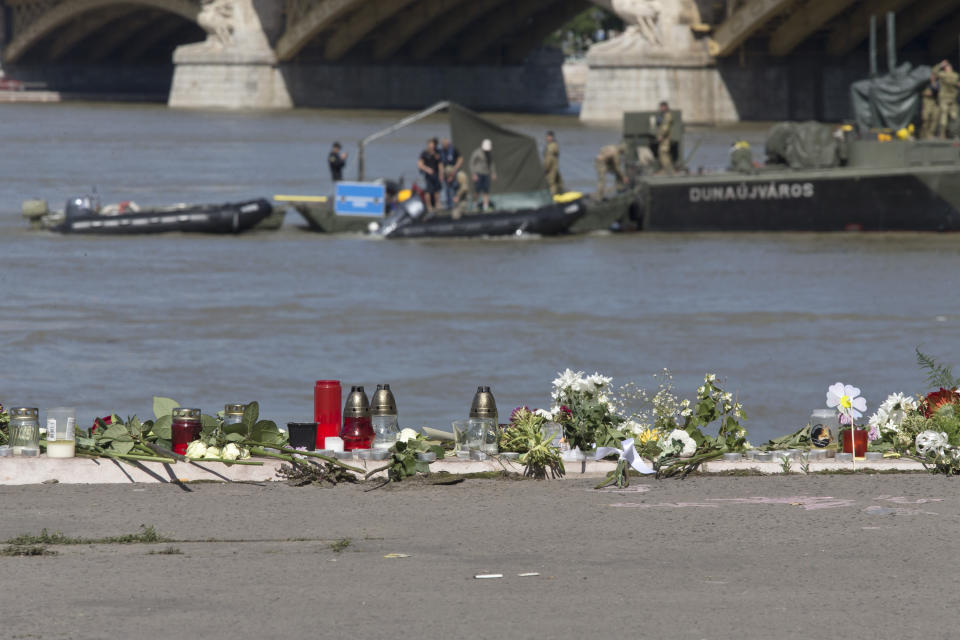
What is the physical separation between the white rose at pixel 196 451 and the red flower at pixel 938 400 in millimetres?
4075

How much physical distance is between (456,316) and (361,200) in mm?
11887

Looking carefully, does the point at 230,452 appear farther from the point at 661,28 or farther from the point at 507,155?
the point at 661,28

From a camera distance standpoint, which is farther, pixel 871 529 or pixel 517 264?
pixel 517 264

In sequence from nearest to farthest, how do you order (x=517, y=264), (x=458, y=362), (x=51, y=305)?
(x=458, y=362), (x=51, y=305), (x=517, y=264)

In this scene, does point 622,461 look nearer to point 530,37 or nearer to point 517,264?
point 517,264

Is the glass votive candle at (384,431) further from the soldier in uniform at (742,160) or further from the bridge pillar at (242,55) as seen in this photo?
the bridge pillar at (242,55)

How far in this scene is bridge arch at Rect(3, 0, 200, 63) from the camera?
86688 millimetres

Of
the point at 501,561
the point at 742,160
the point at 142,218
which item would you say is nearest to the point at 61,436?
the point at 501,561

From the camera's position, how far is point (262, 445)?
9.36 m

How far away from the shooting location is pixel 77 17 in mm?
98125

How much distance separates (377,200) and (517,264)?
228 inches

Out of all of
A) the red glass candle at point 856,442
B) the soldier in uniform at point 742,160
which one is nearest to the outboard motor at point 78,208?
the soldier in uniform at point 742,160

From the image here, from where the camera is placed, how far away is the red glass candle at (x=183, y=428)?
934 cm

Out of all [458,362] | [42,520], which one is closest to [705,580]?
[42,520]
